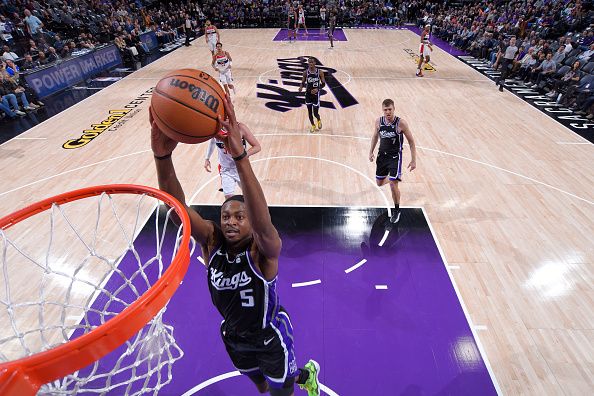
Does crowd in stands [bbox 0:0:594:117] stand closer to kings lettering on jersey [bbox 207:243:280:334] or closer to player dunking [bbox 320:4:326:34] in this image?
player dunking [bbox 320:4:326:34]

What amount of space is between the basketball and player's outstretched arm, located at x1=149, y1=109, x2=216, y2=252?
8cm

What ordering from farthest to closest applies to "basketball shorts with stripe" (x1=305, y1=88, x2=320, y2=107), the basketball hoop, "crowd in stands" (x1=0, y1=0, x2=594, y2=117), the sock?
1. "crowd in stands" (x1=0, y1=0, x2=594, y2=117)
2. "basketball shorts with stripe" (x1=305, y1=88, x2=320, y2=107)
3. the sock
4. the basketball hoop

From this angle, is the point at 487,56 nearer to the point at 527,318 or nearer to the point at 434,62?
the point at 434,62

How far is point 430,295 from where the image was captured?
430cm

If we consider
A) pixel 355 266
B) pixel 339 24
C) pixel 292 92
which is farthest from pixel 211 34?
pixel 339 24

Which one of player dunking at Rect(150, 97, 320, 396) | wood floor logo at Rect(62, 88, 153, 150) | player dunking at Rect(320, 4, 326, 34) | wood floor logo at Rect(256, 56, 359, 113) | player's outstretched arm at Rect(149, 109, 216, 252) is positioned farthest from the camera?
player dunking at Rect(320, 4, 326, 34)

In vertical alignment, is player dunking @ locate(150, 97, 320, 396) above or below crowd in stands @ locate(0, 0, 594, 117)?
above

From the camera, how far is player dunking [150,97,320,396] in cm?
191

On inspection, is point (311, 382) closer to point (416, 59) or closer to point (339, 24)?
point (416, 59)

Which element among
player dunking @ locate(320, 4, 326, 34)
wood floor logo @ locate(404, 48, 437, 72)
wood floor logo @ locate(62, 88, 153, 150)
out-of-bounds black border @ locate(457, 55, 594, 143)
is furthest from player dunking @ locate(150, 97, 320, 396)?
player dunking @ locate(320, 4, 326, 34)

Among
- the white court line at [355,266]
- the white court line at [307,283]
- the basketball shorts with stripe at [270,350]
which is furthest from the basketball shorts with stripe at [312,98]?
the basketball shorts with stripe at [270,350]

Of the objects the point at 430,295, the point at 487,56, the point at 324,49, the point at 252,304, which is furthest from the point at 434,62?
the point at 252,304

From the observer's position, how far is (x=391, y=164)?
204 inches

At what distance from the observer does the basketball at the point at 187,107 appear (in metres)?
1.81
